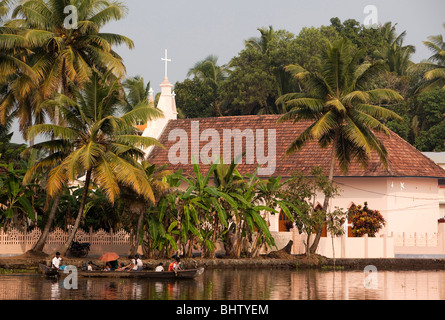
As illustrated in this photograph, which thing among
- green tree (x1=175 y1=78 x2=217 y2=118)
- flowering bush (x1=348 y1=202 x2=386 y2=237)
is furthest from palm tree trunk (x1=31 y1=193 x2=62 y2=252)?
green tree (x1=175 y1=78 x2=217 y2=118)

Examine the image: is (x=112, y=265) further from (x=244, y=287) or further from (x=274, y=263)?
(x=274, y=263)

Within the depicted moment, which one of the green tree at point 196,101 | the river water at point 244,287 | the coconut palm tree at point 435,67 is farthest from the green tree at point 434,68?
the river water at point 244,287

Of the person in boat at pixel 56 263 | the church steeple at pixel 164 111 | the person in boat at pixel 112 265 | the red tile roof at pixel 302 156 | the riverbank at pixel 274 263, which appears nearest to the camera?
the person in boat at pixel 56 263

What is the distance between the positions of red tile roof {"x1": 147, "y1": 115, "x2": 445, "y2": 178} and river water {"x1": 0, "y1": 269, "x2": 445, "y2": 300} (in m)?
10.0

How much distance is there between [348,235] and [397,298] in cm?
1664

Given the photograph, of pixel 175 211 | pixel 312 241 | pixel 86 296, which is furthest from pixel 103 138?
pixel 312 241

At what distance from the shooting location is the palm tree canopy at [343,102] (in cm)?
3769

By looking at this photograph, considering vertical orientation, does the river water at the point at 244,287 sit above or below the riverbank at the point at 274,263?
below

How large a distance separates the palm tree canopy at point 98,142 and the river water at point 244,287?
382 cm

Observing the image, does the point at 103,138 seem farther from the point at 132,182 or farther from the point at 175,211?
the point at 175,211

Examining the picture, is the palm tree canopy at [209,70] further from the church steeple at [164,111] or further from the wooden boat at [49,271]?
the wooden boat at [49,271]

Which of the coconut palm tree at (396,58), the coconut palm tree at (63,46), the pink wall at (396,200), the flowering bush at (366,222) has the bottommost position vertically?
the flowering bush at (366,222)

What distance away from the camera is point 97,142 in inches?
1323
